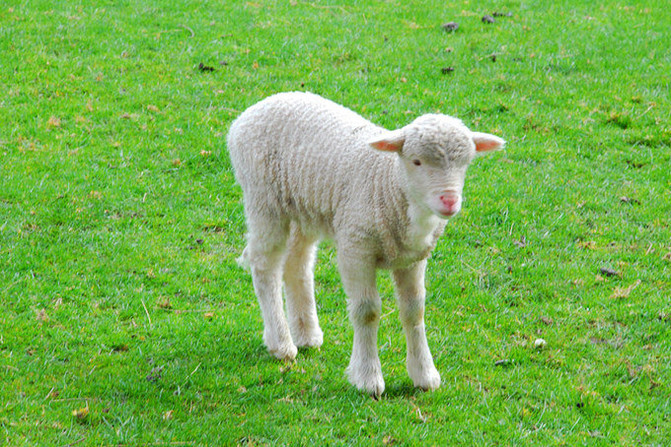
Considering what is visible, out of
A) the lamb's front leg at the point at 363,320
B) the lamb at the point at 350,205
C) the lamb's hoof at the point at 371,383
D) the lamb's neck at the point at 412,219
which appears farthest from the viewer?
the lamb's hoof at the point at 371,383

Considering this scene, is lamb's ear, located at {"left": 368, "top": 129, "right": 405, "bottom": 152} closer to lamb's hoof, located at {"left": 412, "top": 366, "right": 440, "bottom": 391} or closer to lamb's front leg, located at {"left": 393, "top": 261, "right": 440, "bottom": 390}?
lamb's front leg, located at {"left": 393, "top": 261, "right": 440, "bottom": 390}

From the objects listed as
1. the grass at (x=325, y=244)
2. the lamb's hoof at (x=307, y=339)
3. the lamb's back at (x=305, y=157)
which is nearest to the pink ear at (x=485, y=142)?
the lamb's back at (x=305, y=157)

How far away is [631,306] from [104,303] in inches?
171

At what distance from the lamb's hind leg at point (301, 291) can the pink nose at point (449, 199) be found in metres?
1.72

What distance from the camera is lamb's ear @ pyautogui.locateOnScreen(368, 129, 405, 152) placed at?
528cm

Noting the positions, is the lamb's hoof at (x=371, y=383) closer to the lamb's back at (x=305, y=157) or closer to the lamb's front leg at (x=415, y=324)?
the lamb's front leg at (x=415, y=324)

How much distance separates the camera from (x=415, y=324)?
19.8 feet

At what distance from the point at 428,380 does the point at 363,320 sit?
0.66 meters

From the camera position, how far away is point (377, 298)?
231 inches

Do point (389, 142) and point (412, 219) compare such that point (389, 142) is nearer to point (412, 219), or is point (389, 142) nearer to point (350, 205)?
Result: point (412, 219)

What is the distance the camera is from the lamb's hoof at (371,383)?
19.6 ft

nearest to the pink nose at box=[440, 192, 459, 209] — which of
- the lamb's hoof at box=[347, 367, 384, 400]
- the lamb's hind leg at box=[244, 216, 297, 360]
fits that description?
the lamb's hoof at box=[347, 367, 384, 400]

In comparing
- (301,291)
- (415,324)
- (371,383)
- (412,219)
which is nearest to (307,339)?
(301,291)

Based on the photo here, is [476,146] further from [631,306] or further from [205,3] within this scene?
[205,3]
